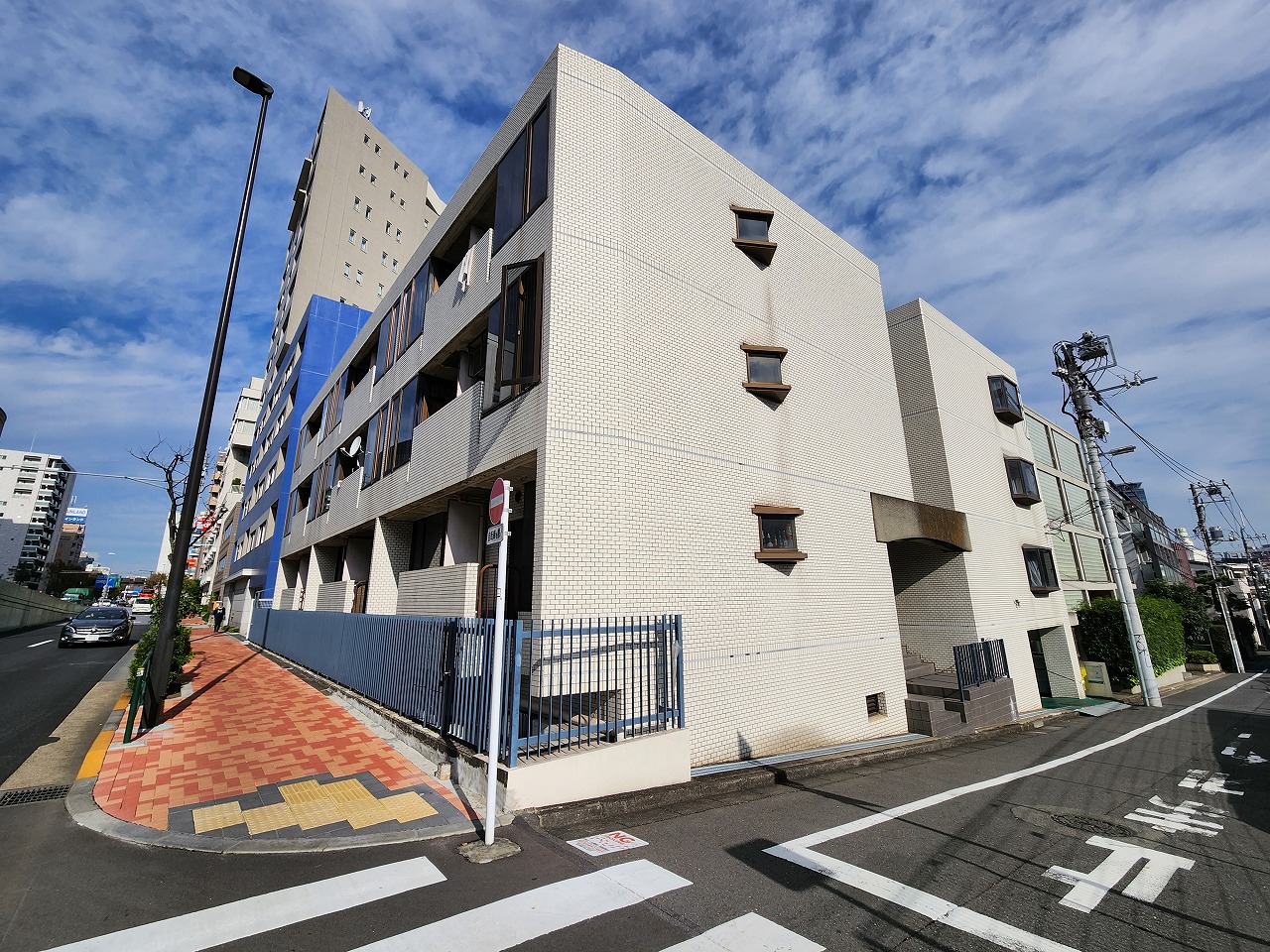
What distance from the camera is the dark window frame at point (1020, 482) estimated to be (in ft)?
58.4

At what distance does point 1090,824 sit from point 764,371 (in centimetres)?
771

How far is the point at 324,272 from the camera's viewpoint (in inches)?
1442

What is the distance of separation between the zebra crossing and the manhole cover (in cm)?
425

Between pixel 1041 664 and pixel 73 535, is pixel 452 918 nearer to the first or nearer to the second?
pixel 1041 664

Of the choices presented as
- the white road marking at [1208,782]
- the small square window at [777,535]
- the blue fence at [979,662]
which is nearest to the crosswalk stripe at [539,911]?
the small square window at [777,535]

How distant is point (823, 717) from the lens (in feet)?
30.6

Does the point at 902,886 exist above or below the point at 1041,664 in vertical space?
above

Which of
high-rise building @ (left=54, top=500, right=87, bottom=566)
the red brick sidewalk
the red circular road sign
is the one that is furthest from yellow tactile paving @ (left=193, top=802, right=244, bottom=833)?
high-rise building @ (left=54, top=500, right=87, bottom=566)

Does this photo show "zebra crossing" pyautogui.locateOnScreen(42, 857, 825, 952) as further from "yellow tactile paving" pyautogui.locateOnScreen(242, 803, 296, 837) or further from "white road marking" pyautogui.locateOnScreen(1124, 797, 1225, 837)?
"white road marking" pyautogui.locateOnScreen(1124, 797, 1225, 837)

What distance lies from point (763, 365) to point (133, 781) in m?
10.7

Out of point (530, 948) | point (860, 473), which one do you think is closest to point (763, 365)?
point (860, 473)

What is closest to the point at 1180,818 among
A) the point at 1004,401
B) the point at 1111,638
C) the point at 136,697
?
the point at 136,697

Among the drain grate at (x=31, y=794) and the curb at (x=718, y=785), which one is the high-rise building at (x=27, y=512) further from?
the curb at (x=718, y=785)

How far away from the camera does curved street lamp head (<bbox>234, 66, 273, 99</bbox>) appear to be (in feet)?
31.4
